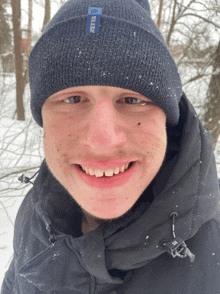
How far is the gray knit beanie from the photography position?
2.46 ft

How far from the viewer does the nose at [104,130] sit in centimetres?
69

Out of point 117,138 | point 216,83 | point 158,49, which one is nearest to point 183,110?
point 158,49

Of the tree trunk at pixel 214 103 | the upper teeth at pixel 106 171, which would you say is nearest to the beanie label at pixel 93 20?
the upper teeth at pixel 106 171

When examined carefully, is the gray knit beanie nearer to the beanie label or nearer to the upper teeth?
the beanie label

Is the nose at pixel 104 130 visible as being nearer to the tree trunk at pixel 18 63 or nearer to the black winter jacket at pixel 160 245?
the black winter jacket at pixel 160 245

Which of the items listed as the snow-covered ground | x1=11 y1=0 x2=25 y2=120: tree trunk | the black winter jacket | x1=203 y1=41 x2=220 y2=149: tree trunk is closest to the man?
the black winter jacket

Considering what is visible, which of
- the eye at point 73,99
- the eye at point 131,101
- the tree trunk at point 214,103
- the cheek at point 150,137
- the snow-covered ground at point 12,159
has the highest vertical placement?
the eye at point 131,101

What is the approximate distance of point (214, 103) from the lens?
10.9 feet

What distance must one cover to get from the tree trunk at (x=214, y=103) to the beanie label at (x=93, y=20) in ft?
9.95

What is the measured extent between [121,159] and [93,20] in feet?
1.83

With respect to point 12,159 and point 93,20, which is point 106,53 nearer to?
point 93,20

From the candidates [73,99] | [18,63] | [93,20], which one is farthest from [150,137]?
[18,63]

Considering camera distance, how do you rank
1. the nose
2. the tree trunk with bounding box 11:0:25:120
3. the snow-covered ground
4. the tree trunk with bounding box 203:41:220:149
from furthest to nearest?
the tree trunk with bounding box 11:0:25:120, the tree trunk with bounding box 203:41:220:149, the snow-covered ground, the nose

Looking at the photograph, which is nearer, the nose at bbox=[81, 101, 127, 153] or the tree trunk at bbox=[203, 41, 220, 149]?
the nose at bbox=[81, 101, 127, 153]
